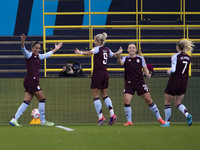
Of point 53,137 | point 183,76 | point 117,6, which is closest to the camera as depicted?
point 53,137

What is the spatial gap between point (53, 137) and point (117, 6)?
13.4 metres


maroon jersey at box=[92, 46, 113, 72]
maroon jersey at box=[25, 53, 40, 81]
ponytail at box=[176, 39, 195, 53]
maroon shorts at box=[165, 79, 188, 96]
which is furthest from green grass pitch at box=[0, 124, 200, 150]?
maroon jersey at box=[92, 46, 113, 72]

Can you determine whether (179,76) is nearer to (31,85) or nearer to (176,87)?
(176,87)

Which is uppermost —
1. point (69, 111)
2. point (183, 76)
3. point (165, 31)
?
point (165, 31)

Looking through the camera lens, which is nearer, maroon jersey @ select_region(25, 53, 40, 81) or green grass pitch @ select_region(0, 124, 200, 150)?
green grass pitch @ select_region(0, 124, 200, 150)

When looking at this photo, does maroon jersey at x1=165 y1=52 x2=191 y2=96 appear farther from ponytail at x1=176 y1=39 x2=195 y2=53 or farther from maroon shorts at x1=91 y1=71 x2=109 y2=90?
maroon shorts at x1=91 y1=71 x2=109 y2=90

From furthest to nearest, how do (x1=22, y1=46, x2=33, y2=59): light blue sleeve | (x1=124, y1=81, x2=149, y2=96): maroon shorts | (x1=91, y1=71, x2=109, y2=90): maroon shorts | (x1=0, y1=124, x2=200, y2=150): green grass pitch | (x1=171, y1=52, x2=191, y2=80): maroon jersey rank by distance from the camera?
(x1=91, y1=71, x2=109, y2=90): maroon shorts
(x1=124, y1=81, x2=149, y2=96): maroon shorts
(x1=22, y1=46, x2=33, y2=59): light blue sleeve
(x1=171, y1=52, x2=191, y2=80): maroon jersey
(x1=0, y1=124, x2=200, y2=150): green grass pitch

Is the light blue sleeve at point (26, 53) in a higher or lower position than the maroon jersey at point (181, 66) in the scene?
higher

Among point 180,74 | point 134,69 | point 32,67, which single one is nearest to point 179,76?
point 180,74

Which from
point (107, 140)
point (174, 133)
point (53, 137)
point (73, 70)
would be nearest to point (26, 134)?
point (53, 137)

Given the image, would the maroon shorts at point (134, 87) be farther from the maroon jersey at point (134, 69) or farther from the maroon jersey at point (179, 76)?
the maroon jersey at point (179, 76)

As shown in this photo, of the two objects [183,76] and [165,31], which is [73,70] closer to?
[183,76]

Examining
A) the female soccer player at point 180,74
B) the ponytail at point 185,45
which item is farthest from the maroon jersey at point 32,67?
the ponytail at point 185,45

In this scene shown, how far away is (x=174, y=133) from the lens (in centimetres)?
803
